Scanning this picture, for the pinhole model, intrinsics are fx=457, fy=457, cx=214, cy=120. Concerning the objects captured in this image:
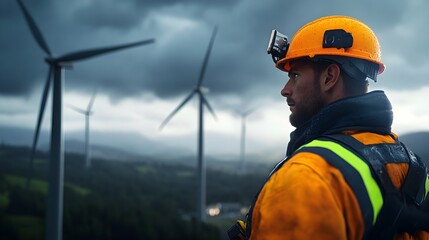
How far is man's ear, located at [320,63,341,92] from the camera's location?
3.79m

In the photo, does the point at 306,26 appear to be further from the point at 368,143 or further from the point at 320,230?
the point at 320,230

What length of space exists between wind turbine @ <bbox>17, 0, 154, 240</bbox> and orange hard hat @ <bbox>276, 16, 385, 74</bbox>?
2833 centimetres

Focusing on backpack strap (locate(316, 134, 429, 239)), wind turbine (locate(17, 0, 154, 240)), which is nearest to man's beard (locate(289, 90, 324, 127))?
backpack strap (locate(316, 134, 429, 239))

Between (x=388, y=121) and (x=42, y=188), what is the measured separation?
14720 centimetres

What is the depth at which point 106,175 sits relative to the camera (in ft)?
594

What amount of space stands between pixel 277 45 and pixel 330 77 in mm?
810

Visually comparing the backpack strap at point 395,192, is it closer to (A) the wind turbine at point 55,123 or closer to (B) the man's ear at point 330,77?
(B) the man's ear at point 330,77

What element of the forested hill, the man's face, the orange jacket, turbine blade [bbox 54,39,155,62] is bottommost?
the forested hill

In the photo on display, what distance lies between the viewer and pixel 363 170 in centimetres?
315

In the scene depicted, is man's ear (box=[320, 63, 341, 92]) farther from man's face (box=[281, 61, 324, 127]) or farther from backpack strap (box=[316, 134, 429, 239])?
backpack strap (box=[316, 134, 429, 239])

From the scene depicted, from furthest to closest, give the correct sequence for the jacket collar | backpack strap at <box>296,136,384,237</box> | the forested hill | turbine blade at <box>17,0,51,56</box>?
the forested hill < turbine blade at <box>17,0,51,56</box> < the jacket collar < backpack strap at <box>296,136,384,237</box>

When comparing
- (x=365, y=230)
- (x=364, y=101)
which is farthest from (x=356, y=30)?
(x=365, y=230)

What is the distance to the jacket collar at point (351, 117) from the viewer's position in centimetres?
348

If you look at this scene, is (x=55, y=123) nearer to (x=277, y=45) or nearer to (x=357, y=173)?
(x=277, y=45)
